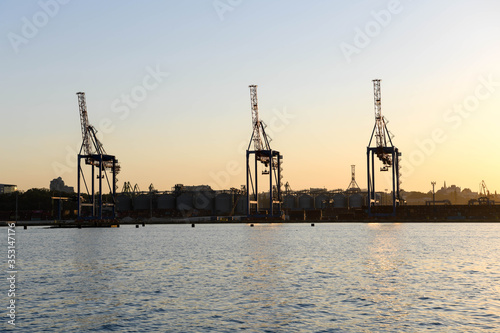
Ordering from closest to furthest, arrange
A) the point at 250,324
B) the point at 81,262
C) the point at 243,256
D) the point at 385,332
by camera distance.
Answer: the point at 385,332, the point at 250,324, the point at 81,262, the point at 243,256

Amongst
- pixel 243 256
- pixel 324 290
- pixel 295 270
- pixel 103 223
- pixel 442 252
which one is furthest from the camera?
pixel 103 223

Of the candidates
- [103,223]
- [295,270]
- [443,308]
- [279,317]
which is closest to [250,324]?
[279,317]

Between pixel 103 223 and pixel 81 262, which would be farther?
pixel 103 223

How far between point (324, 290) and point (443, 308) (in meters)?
8.46

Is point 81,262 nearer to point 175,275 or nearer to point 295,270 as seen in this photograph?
point 175,275

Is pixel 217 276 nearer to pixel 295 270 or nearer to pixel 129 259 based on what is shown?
pixel 295 270

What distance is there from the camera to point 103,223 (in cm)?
17900

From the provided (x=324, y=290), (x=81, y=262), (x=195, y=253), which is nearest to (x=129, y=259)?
(x=81, y=262)

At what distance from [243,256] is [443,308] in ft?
117

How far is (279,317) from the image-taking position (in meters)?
27.7

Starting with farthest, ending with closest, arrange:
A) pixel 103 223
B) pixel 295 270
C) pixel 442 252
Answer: pixel 103 223, pixel 442 252, pixel 295 270

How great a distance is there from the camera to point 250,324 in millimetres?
26047

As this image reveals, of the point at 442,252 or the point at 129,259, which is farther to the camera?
the point at 442,252

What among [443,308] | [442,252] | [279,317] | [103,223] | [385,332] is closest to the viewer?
[385,332]
